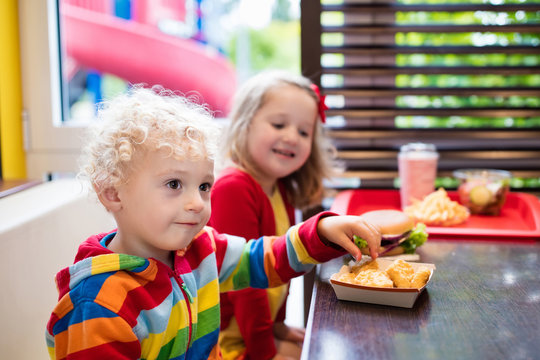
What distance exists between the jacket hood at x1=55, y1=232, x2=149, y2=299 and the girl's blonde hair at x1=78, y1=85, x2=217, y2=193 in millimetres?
111

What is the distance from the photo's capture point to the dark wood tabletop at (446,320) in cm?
71

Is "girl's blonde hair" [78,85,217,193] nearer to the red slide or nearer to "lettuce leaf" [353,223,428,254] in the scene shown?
"lettuce leaf" [353,223,428,254]

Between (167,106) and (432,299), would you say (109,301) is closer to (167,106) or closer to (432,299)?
(167,106)

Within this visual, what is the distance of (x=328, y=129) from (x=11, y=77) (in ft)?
3.38

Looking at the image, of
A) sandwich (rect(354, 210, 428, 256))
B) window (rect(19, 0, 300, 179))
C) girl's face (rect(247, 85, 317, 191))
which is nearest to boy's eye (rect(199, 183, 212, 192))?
sandwich (rect(354, 210, 428, 256))

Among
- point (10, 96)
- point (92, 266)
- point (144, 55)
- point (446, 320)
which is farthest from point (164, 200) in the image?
point (144, 55)

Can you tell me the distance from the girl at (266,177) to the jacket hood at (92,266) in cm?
50

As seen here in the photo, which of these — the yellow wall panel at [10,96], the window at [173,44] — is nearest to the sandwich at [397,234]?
the yellow wall panel at [10,96]

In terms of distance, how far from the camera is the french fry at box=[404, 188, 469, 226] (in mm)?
1362

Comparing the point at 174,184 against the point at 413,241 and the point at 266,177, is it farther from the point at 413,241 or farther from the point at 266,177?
the point at 266,177

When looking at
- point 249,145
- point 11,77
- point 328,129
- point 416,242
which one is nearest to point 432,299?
point 416,242

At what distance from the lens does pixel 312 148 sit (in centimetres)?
164

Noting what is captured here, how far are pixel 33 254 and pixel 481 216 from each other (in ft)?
3.68

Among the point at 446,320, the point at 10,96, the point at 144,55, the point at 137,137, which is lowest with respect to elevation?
the point at 446,320
